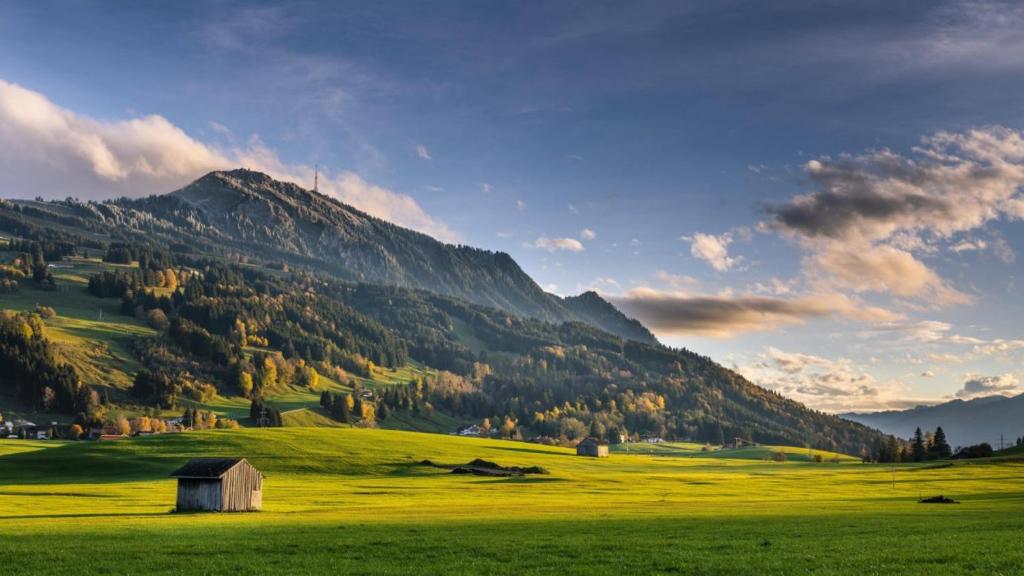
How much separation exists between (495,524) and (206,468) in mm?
37744

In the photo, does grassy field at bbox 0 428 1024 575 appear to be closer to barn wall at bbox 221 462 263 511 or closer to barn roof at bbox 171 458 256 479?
barn wall at bbox 221 462 263 511

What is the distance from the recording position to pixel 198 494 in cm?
7988

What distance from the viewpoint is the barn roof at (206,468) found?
3127 inches

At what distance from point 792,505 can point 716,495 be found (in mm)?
24000

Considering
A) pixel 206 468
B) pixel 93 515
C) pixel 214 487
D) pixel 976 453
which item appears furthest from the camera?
pixel 976 453

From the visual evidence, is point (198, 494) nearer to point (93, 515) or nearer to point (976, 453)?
point (93, 515)

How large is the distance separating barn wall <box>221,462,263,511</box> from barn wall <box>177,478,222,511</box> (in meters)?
0.77

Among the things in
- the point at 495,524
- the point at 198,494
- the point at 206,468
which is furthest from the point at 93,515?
the point at 495,524

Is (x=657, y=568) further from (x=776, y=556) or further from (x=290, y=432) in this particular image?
(x=290, y=432)

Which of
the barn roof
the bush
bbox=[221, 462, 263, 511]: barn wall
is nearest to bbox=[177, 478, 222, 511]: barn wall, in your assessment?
the barn roof

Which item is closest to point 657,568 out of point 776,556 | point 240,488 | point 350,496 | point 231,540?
point 776,556

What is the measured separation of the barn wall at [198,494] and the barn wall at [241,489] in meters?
0.77

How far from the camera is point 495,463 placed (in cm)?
15512

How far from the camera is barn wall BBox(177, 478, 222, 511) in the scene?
79.3 meters
